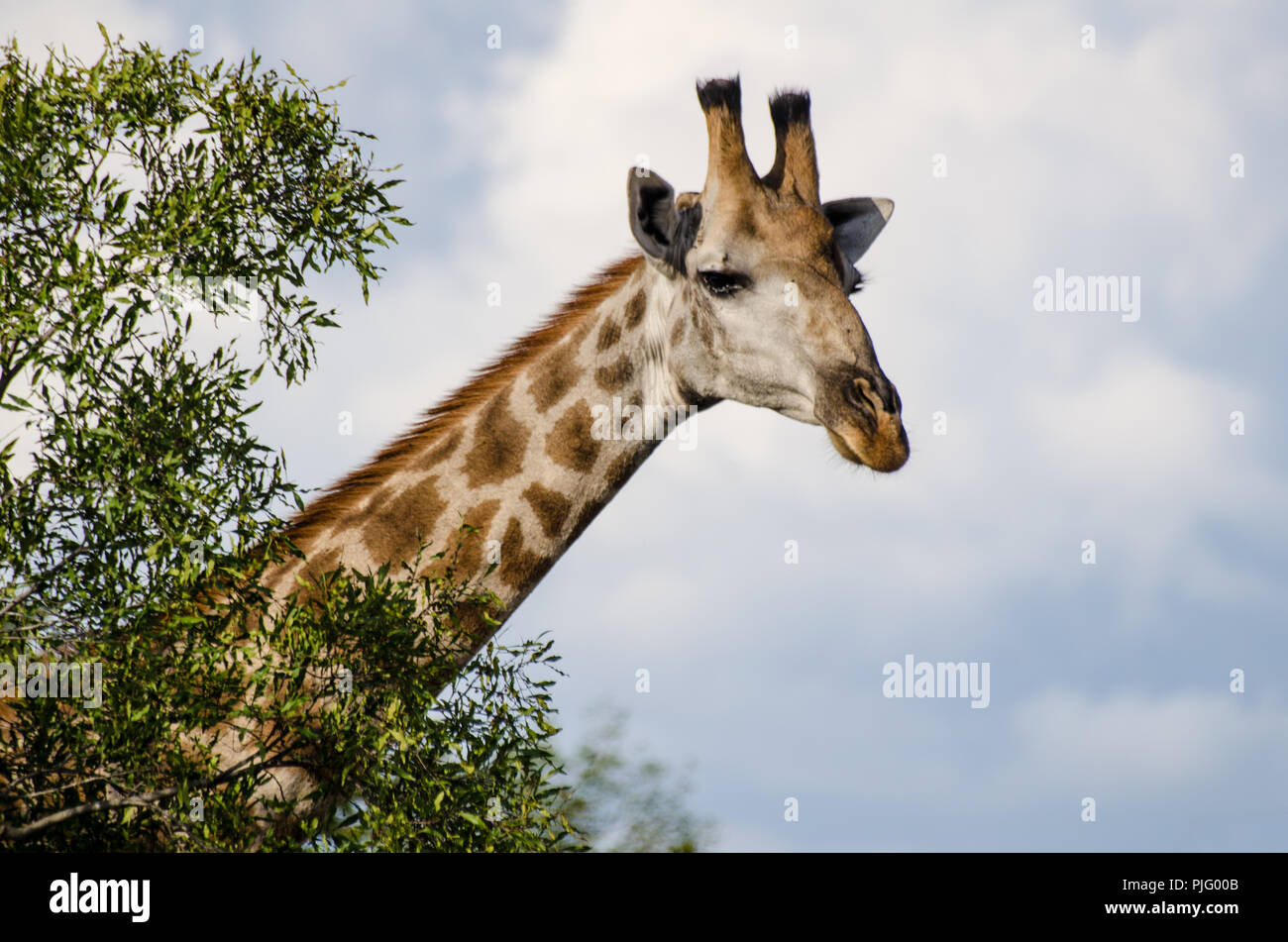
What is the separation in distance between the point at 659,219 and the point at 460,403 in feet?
6.79

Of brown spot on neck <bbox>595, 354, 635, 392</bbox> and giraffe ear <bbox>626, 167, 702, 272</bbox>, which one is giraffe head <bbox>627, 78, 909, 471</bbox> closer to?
giraffe ear <bbox>626, 167, 702, 272</bbox>

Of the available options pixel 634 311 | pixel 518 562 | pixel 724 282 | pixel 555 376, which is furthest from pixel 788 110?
pixel 518 562

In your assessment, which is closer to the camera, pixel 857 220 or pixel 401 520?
pixel 401 520

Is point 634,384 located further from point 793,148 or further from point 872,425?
point 793,148

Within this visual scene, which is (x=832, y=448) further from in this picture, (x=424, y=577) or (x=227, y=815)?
(x=227, y=815)

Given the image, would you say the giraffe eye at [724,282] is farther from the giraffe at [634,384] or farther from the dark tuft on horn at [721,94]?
the dark tuft on horn at [721,94]

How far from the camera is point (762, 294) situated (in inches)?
368

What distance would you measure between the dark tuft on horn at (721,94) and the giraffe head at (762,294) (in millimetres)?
10

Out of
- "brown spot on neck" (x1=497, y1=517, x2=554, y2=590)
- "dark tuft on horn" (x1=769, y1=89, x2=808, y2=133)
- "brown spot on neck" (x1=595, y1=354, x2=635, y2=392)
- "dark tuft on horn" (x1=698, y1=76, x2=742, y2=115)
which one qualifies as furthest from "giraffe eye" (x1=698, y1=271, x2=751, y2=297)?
"brown spot on neck" (x1=497, y1=517, x2=554, y2=590)

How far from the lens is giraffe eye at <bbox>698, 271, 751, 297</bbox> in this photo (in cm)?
941

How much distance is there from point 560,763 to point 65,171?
468 centimetres

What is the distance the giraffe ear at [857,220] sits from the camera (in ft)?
36.2

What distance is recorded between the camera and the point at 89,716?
7.64 meters

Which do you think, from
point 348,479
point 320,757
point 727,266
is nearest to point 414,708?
point 320,757
